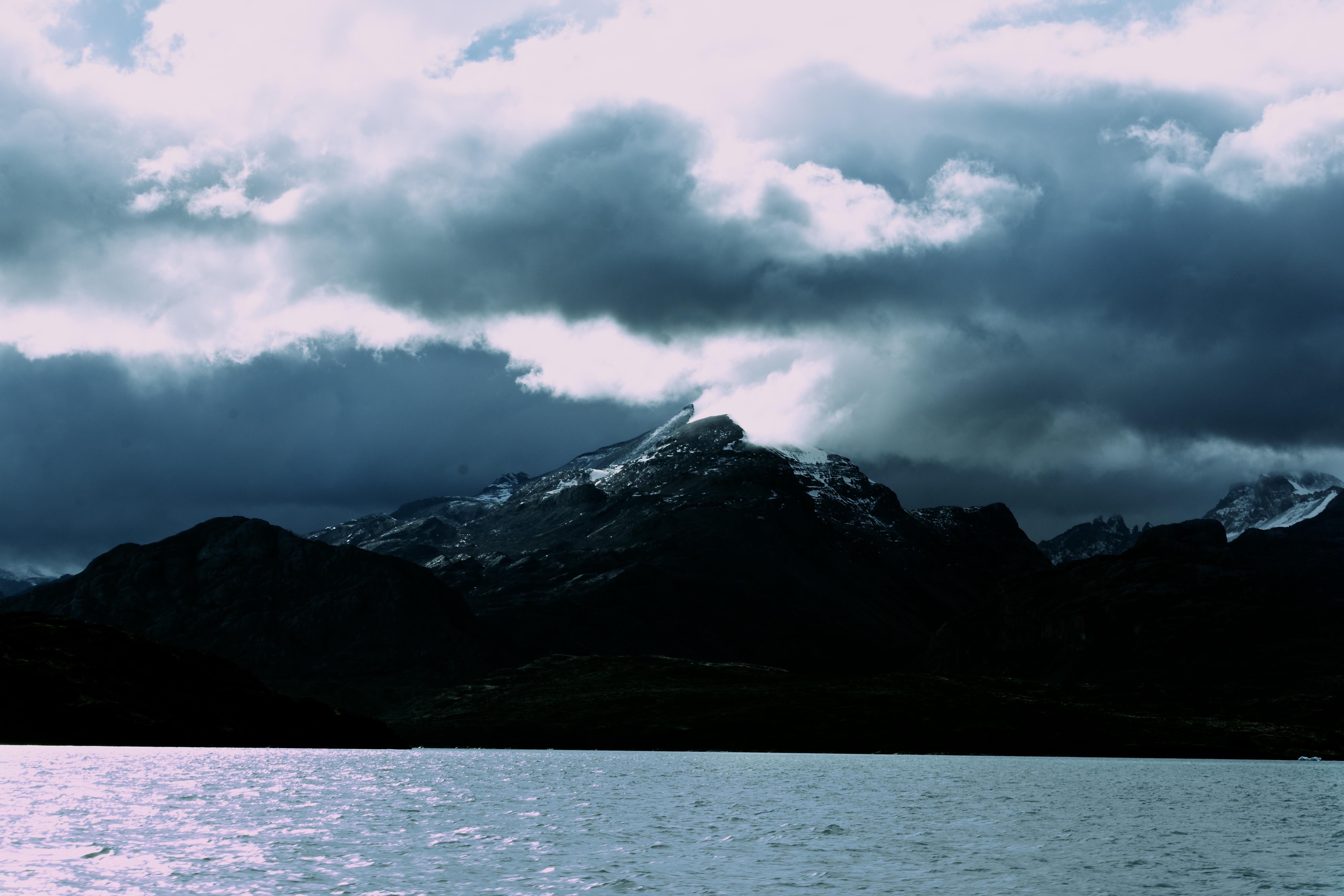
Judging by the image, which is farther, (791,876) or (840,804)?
(840,804)

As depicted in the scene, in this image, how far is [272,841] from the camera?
102 metres

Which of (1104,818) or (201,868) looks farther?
(1104,818)

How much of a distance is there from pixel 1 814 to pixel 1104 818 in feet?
398

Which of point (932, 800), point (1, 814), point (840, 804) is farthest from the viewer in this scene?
point (932, 800)

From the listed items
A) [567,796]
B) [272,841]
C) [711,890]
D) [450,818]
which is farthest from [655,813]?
[711,890]

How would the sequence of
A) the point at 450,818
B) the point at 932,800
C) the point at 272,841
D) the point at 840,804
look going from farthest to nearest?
the point at 932,800 < the point at 840,804 < the point at 450,818 < the point at 272,841

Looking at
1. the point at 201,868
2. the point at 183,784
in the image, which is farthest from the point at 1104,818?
the point at 183,784

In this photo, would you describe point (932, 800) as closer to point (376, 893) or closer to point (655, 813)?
point (655, 813)

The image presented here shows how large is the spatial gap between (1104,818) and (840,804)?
118 feet

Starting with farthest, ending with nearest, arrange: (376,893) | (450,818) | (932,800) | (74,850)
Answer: (932,800)
(450,818)
(74,850)
(376,893)

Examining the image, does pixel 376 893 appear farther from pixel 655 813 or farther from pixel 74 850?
pixel 655 813

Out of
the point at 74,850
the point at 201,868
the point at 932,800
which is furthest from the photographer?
the point at 932,800

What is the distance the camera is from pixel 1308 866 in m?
94.6

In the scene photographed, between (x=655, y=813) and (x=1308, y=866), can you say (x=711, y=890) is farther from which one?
(x=655, y=813)
